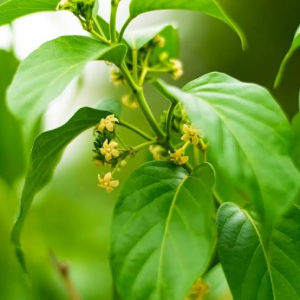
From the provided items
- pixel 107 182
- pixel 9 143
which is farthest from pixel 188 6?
pixel 9 143

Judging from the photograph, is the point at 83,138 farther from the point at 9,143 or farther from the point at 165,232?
the point at 165,232

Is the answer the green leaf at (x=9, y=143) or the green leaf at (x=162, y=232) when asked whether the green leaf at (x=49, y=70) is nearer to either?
the green leaf at (x=162, y=232)

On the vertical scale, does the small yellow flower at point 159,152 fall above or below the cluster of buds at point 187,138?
below

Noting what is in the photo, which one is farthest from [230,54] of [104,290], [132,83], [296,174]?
[296,174]

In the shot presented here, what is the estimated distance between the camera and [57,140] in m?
0.55

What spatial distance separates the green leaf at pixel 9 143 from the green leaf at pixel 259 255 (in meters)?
0.56

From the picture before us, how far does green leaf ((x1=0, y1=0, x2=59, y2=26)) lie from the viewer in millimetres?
555

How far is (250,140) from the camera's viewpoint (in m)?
0.45

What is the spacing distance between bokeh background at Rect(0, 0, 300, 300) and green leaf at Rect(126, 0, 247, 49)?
0.12 metres

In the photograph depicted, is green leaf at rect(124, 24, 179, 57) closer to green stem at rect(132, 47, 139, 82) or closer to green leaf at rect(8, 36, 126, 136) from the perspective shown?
green stem at rect(132, 47, 139, 82)

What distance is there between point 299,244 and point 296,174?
0.14m

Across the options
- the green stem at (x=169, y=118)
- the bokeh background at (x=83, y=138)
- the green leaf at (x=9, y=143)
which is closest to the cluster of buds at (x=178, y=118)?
the green stem at (x=169, y=118)

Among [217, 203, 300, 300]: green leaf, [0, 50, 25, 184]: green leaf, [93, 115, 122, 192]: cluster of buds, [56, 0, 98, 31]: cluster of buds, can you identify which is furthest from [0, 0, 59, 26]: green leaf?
[0, 50, 25, 184]: green leaf

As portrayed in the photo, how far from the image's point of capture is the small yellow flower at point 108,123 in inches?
21.5
